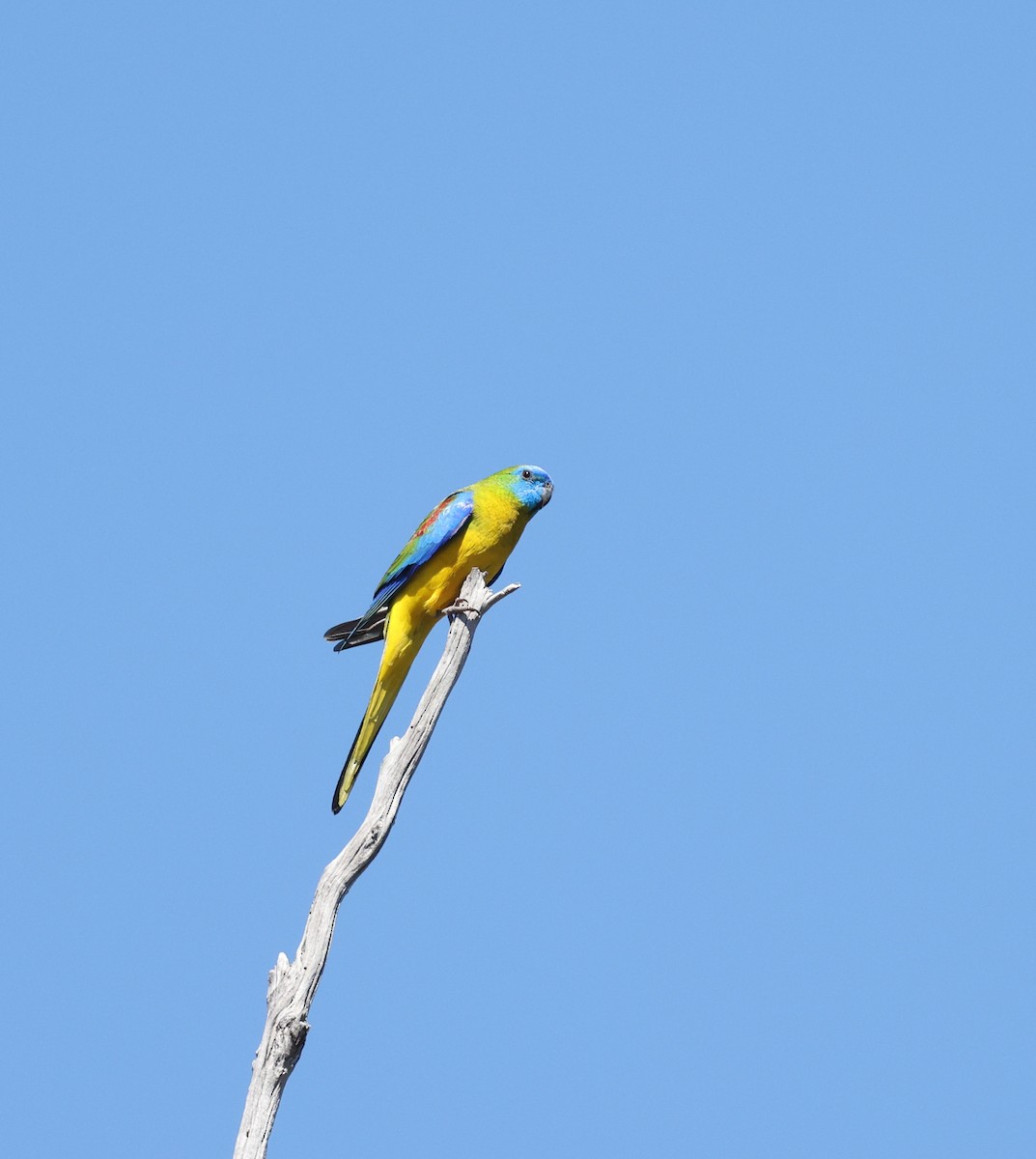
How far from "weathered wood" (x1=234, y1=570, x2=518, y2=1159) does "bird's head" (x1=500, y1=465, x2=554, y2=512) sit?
1024 millimetres

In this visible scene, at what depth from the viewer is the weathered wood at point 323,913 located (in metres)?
6.07

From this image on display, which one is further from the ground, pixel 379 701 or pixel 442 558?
pixel 442 558

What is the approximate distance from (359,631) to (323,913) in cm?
264

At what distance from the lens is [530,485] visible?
870cm

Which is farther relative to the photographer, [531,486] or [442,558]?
[531,486]

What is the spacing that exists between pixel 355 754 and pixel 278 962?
1933 mm

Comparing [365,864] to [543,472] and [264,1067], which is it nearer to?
[264,1067]

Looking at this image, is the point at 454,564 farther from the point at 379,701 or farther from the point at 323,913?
the point at 323,913

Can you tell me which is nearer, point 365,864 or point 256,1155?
point 256,1155

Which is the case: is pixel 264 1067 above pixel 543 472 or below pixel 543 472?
below

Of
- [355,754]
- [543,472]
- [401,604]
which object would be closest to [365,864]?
[355,754]

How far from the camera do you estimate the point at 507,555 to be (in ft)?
29.1

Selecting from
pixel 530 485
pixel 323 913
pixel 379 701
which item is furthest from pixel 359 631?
pixel 323 913

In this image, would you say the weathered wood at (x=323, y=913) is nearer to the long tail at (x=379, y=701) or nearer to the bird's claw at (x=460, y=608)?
the bird's claw at (x=460, y=608)
